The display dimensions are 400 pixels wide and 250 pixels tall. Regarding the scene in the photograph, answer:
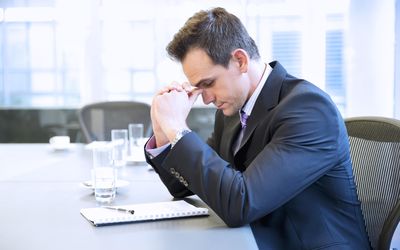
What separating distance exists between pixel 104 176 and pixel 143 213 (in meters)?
0.31

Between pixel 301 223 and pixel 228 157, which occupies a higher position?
pixel 228 157

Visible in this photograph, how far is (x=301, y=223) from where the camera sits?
1226 millimetres

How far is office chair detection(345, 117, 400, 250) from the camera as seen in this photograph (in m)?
1.33

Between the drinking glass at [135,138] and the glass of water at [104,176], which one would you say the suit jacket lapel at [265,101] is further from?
the drinking glass at [135,138]

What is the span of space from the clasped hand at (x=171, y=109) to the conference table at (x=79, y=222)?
0.23m

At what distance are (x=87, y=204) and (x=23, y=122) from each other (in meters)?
2.77

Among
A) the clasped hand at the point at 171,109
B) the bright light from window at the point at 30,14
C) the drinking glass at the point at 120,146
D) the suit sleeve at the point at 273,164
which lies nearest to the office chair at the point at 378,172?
the suit sleeve at the point at 273,164

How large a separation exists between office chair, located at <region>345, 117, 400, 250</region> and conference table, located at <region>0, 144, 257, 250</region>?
1.60 feet

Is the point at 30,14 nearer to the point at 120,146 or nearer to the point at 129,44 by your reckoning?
the point at 129,44

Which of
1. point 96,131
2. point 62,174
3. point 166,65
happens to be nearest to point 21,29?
point 166,65

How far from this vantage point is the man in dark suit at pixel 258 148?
1.12 meters

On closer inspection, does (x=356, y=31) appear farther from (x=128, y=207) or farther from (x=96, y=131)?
(x=128, y=207)

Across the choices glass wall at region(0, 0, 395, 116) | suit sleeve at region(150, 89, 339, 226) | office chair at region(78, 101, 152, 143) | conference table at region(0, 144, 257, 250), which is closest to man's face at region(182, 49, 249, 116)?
suit sleeve at region(150, 89, 339, 226)

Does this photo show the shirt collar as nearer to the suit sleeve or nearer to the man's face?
the man's face
